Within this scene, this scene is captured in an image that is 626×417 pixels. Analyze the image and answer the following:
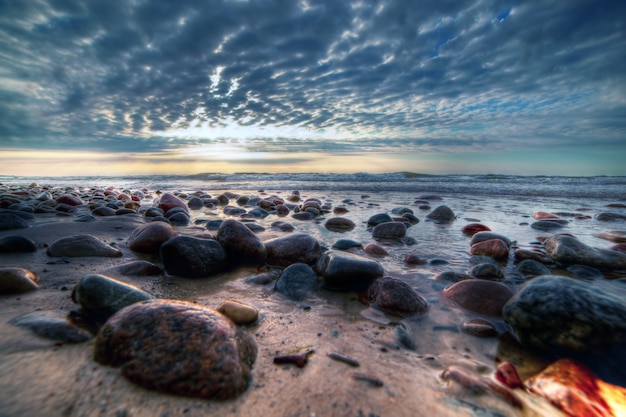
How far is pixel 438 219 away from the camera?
19.6 feet

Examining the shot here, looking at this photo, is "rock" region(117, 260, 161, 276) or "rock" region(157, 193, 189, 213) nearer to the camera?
"rock" region(117, 260, 161, 276)

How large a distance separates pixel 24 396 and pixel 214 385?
26.4 inches

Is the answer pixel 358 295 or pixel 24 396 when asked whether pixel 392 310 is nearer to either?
pixel 358 295

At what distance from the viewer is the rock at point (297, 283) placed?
236cm

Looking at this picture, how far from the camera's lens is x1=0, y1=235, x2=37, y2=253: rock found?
109 inches

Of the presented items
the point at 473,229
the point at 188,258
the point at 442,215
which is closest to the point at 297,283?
the point at 188,258

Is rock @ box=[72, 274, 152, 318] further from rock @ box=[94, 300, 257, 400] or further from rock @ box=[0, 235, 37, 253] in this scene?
rock @ box=[0, 235, 37, 253]

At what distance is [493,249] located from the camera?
3385mm

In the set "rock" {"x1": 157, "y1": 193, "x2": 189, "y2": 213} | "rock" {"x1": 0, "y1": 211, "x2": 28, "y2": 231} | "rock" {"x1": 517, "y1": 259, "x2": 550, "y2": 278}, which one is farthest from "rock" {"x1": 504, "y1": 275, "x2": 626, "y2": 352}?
"rock" {"x1": 157, "y1": 193, "x2": 189, "y2": 213}

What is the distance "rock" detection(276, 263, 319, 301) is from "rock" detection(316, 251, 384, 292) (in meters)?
0.15

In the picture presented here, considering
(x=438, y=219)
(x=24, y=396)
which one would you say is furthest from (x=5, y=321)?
(x=438, y=219)

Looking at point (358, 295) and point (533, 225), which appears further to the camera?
point (533, 225)

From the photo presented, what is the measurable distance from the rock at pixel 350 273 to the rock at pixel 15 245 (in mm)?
3004

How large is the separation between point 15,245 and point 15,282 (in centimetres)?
123
